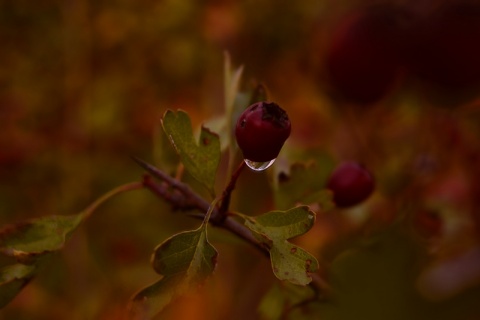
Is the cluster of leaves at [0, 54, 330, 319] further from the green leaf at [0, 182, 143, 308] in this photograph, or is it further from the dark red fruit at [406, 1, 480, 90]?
the dark red fruit at [406, 1, 480, 90]

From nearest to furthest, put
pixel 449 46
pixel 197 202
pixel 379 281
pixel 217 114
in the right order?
pixel 379 281, pixel 197 202, pixel 449 46, pixel 217 114

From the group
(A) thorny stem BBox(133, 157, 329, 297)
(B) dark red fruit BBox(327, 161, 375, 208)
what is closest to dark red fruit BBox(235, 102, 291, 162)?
(A) thorny stem BBox(133, 157, 329, 297)

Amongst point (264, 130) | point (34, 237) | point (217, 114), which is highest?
point (264, 130)

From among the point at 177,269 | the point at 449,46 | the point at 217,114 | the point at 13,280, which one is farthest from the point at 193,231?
the point at 217,114

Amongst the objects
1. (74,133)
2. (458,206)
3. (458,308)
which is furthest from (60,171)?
(458,308)

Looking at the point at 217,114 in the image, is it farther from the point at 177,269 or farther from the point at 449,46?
the point at 177,269

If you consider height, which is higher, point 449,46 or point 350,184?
point 449,46

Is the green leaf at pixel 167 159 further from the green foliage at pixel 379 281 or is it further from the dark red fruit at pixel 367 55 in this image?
the dark red fruit at pixel 367 55
